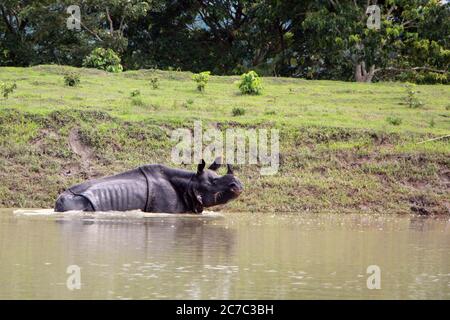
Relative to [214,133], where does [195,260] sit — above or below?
below

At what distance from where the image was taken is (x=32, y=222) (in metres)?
17.3

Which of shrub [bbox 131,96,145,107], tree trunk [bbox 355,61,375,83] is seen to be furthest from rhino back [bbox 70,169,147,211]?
tree trunk [bbox 355,61,375,83]

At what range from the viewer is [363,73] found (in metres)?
38.9

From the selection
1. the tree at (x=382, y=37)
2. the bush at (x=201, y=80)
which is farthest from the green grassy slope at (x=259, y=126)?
the tree at (x=382, y=37)

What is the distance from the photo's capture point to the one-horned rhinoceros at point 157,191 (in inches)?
747

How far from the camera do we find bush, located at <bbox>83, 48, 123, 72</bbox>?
118 feet

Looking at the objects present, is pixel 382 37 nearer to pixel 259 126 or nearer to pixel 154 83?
pixel 154 83

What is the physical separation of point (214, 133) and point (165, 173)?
501cm

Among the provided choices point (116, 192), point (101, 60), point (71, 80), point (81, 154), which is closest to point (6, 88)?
point (71, 80)

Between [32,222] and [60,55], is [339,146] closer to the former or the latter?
[32,222]

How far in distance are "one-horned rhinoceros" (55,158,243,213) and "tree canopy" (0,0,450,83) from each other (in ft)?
57.9

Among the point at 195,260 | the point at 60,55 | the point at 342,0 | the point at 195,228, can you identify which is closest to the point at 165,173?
the point at 195,228

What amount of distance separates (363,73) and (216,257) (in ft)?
86.1

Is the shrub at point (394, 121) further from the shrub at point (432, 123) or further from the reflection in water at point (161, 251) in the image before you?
the reflection in water at point (161, 251)
